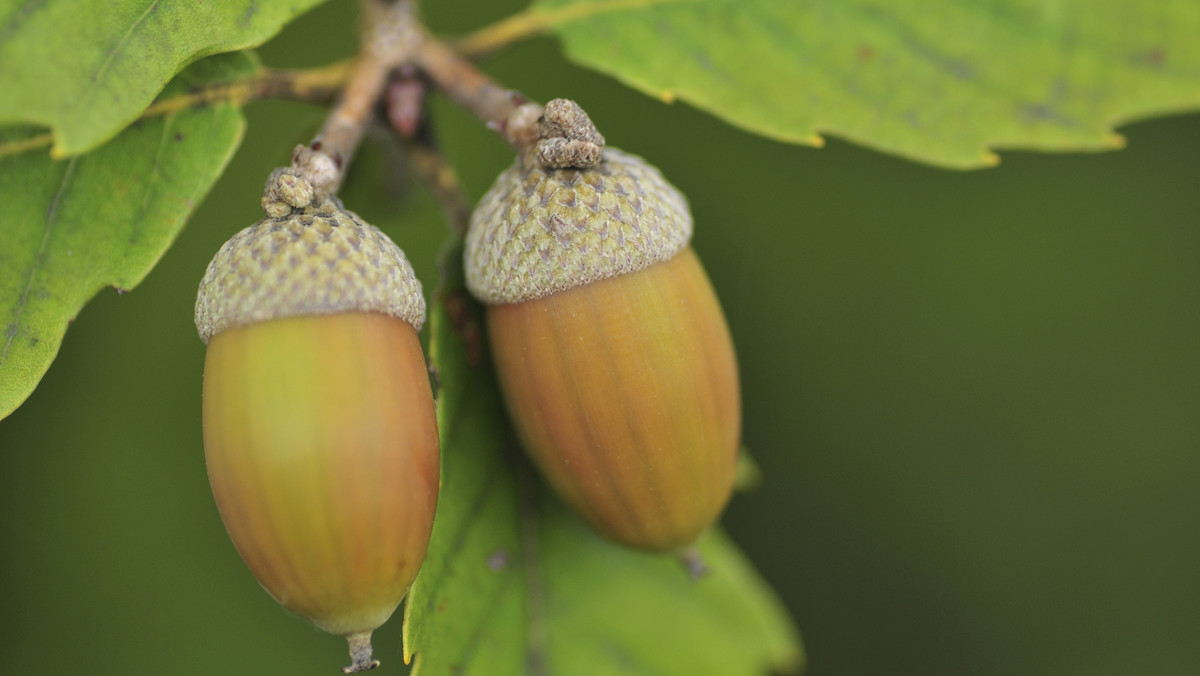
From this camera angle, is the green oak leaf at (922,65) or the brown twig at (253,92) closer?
the brown twig at (253,92)

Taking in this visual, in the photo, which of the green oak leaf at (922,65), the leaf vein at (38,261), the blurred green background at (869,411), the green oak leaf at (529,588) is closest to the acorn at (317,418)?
the green oak leaf at (529,588)

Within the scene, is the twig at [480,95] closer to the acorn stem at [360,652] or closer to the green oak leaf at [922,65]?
the green oak leaf at [922,65]

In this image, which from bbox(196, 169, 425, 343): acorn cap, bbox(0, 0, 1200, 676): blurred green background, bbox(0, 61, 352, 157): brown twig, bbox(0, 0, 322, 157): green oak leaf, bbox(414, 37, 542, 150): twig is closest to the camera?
bbox(0, 0, 322, 157): green oak leaf

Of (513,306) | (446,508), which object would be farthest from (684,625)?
(513,306)

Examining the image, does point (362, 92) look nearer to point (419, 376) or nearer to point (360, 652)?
point (419, 376)

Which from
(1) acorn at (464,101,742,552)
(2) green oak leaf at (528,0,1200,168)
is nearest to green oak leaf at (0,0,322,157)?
(1) acorn at (464,101,742,552)

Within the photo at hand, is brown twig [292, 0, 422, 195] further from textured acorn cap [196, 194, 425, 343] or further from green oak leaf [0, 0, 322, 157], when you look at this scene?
green oak leaf [0, 0, 322, 157]

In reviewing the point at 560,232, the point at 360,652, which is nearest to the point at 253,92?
the point at 560,232

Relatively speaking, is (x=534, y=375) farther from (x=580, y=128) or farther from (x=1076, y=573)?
(x=1076, y=573)
